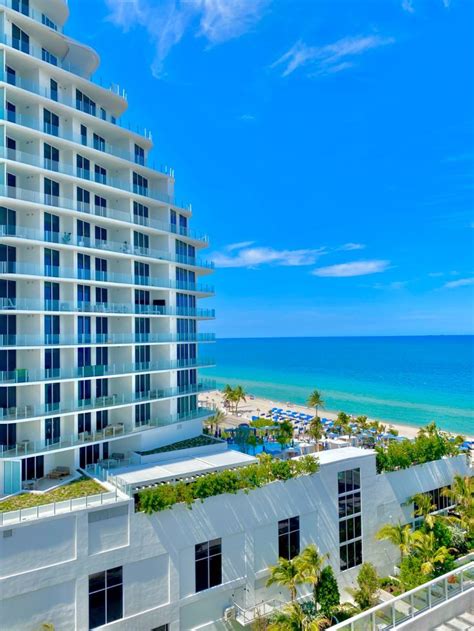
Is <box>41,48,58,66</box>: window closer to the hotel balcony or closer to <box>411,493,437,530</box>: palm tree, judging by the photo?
the hotel balcony

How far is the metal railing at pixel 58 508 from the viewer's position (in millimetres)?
19516

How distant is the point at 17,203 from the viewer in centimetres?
2652

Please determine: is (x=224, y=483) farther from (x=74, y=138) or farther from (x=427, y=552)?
(x=74, y=138)

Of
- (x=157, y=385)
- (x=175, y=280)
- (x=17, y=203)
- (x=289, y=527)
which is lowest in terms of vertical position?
(x=289, y=527)

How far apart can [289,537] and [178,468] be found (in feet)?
26.0

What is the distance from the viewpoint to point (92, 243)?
103ft

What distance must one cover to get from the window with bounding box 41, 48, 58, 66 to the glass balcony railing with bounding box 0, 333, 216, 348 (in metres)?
19.0

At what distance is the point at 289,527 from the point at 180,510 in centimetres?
751

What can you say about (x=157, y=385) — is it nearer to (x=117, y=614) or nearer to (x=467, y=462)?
(x=117, y=614)

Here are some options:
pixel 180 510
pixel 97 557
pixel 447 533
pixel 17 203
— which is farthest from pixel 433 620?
pixel 17 203

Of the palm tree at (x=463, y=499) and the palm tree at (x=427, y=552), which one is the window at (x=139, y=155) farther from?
the palm tree at (x=463, y=499)

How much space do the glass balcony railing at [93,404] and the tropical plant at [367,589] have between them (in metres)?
17.6

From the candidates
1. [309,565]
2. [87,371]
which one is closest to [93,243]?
[87,371]

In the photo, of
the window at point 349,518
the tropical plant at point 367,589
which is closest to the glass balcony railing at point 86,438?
the window at point 349,518
